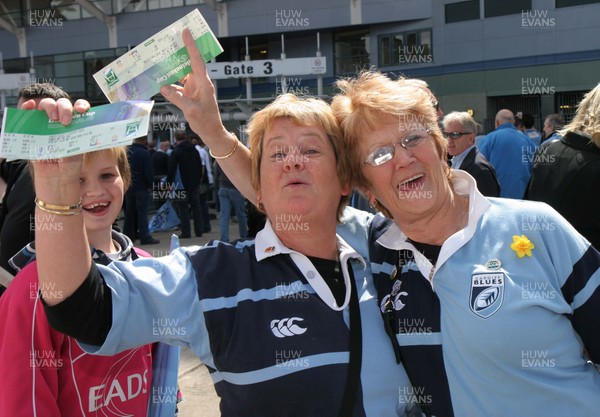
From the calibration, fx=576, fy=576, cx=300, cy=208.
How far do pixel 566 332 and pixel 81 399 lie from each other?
1534 millimetres

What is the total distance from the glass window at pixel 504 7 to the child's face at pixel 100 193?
24.0m

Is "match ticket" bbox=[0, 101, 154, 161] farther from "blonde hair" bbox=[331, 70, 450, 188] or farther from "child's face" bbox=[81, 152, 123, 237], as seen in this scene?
"blonde hair" bbox=[331, 70, 450, 188]

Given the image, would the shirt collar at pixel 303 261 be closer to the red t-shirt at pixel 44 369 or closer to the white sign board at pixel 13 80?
the red t-shirt at pixel 44 369

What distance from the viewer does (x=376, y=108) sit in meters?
1.95

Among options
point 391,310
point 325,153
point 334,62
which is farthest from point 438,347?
point 334,62

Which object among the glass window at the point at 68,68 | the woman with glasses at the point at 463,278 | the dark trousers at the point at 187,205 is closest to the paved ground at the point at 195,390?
the woman with glasses at the point at 463,278

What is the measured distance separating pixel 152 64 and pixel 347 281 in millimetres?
916

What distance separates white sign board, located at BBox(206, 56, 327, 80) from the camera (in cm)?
1861

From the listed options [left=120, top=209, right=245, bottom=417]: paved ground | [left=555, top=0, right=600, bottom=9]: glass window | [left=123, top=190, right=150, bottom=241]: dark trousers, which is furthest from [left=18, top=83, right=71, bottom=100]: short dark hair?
[left=555, top=0, right=600, bottom=9]: glass window

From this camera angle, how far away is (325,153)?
6.53 ft

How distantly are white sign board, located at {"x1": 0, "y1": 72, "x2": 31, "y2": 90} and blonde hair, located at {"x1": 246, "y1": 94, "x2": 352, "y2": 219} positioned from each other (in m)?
18.9

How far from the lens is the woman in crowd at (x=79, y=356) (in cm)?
168

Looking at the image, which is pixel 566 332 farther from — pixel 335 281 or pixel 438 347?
pixel 335 281

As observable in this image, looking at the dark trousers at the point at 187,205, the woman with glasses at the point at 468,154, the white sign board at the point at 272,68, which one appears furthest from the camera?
the white sign board at the point at 272,68
